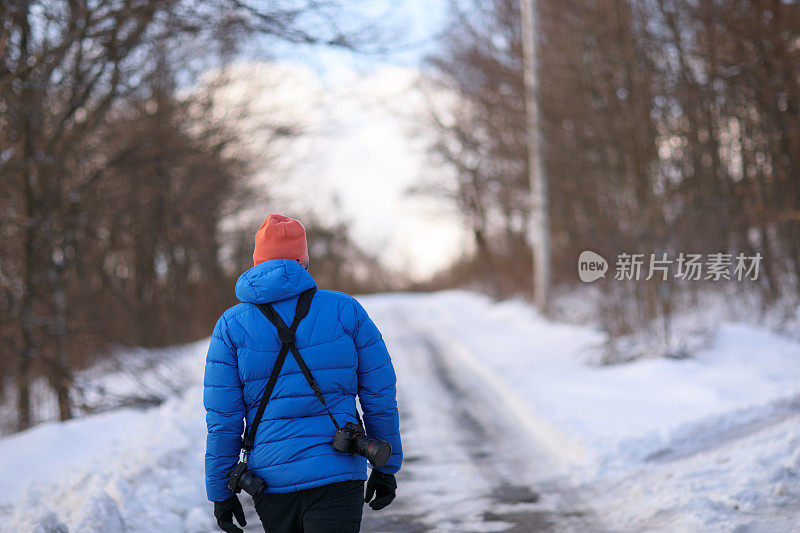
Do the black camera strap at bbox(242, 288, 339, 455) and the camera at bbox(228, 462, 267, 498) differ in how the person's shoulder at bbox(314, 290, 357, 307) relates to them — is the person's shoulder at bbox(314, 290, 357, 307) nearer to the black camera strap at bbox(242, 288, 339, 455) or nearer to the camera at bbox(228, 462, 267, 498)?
the black camera strap at bbox(242, 288, 339, 455)

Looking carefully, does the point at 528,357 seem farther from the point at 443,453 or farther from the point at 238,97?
the point at 238,97

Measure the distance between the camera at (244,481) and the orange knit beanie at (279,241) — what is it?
2.72ft

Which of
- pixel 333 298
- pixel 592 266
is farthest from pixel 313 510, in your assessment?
pixel 592 266

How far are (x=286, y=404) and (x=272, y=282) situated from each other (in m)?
0.48

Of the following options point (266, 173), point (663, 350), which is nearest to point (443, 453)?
point (663, 350)

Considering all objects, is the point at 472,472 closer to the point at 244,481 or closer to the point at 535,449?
the point at 535,449

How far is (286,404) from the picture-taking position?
309 cm

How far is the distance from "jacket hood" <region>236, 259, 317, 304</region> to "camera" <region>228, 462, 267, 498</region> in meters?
0.66

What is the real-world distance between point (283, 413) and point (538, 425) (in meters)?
5.97

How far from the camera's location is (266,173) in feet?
85.1

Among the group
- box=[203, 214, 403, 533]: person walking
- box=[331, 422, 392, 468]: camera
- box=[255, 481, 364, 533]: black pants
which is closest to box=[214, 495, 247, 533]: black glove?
box=[203, 214, 403, 533]: person walking

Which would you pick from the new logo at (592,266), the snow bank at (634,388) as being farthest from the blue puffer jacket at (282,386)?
the new logo at (592,266)

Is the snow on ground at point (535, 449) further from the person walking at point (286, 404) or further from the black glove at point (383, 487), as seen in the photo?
the person walking at point (286, 404)

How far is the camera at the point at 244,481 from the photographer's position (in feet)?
9.91
